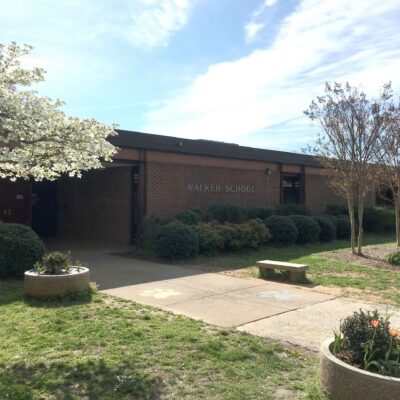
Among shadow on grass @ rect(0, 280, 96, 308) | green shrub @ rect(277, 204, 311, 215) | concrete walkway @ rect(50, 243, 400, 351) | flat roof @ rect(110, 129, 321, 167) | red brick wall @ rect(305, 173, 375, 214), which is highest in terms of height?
flat roof @ rect(110, 129, 321, 167)

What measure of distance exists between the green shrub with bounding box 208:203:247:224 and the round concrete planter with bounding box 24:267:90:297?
883 centimetres

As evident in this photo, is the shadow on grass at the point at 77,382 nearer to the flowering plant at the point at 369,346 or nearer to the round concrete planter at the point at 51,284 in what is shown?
the flowering plant at the point at 369,346

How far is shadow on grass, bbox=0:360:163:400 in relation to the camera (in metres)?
3.90

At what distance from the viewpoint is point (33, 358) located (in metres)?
4.77

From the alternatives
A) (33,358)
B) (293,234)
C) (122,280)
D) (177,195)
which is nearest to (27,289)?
(122,280)

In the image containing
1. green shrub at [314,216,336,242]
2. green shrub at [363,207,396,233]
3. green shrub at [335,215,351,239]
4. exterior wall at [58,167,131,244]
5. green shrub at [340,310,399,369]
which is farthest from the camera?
green shrub at [363,207,396,233]

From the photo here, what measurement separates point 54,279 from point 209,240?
6.30 m

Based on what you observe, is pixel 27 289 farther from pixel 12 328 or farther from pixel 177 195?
pixel 177 195

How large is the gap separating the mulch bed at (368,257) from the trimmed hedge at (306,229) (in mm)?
1816

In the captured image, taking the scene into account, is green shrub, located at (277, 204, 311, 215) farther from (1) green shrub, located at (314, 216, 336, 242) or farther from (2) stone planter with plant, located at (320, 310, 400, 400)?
(2) stone planter with plant, located at (320, 310, 400, 400)

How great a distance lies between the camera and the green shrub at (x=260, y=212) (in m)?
17.2

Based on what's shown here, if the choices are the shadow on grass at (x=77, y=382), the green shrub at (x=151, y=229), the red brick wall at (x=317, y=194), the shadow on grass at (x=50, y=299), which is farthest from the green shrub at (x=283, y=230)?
the shadow on grass at (x=77, y=382)

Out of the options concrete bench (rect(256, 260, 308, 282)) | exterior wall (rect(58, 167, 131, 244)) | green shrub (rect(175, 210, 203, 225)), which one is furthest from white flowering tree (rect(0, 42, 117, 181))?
exterior wall (rect(58, 167, 131, 244))

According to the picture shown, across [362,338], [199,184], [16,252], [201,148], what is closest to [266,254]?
[199,184]
